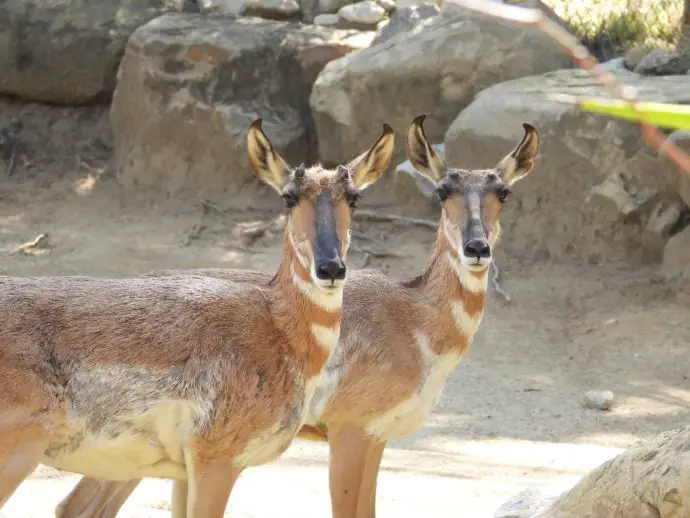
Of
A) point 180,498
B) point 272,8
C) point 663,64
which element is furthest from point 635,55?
point 180,498

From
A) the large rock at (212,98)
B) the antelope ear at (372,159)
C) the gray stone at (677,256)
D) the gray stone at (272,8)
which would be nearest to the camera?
the antelope ear at (372,159)

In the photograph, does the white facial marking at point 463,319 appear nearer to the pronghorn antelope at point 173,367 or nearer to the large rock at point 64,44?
the pronghorn antelope at point 173,367

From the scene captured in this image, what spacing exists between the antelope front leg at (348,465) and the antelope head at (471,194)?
114 centimetres

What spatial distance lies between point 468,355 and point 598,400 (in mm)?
1658

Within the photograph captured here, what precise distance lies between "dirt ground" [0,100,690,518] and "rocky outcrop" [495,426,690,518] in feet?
6.77

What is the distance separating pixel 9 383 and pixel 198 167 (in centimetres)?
1063

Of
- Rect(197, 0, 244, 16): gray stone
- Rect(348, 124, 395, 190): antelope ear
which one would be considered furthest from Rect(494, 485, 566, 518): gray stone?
Rect(197, 0, 244, 16): gray stone

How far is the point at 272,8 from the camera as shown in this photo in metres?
16.7

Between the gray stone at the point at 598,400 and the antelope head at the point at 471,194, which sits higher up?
the antelope head at the point at 471,194

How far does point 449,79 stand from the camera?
43.8 feet

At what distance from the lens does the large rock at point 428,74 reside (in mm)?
13305

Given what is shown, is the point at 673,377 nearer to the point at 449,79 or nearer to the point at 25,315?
the point at 449,79

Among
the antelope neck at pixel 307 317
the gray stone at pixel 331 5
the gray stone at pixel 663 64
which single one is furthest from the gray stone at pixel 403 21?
the antelope neck at pixel 307 317

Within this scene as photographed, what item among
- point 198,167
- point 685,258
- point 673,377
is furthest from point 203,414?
point 198,167
